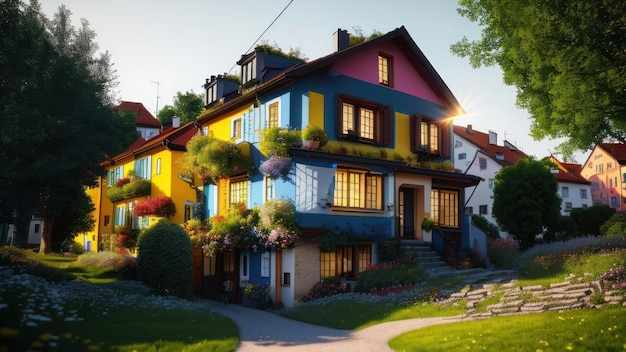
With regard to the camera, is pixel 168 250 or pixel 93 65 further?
pixel 93 65

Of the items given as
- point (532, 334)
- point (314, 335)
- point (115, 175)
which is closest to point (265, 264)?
point (314, 335)

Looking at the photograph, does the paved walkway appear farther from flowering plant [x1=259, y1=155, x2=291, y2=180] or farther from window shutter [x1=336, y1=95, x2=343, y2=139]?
window shutter [x1=336, y1=95, x2=343, y2=139]

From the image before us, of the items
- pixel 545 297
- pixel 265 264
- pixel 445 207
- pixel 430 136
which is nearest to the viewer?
pixel 545 297

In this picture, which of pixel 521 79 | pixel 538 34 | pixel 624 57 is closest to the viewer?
pixel 624 57

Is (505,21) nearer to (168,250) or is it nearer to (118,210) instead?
(168,250)

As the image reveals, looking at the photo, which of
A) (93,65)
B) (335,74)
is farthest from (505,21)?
(93,65)

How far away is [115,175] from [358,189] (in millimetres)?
23635

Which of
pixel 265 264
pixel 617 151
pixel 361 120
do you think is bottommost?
pixel 265 264

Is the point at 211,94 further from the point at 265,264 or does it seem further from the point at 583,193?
the point at 583,193

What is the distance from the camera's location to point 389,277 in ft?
60.3

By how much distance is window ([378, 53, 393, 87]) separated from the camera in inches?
976

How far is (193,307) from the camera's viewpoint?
16.3 meters

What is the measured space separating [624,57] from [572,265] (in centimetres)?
784

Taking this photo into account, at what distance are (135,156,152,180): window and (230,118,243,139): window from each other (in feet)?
30.4
